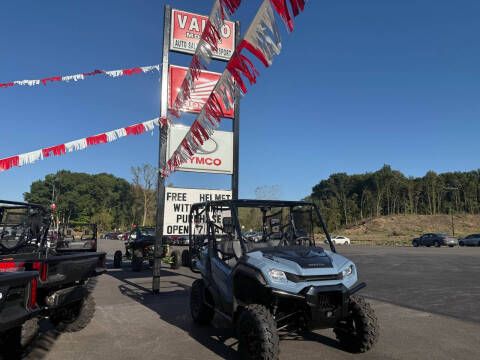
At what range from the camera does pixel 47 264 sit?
17.9 ft

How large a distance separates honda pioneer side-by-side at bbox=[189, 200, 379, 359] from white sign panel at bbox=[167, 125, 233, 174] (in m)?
4.70

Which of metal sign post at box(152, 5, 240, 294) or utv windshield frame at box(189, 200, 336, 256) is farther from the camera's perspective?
metal sign post at box(152, 5, 240, 294)

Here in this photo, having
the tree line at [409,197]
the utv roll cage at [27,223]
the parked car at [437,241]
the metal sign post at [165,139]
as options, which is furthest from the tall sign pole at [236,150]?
the tree line at [409,197]

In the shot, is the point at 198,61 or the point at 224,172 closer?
the point at 198,61

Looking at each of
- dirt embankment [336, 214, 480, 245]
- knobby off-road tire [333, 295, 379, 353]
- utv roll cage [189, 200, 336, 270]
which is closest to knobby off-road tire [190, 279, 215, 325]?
utv roll cage [189, 200, 336, 270]

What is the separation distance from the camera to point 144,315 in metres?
7.81

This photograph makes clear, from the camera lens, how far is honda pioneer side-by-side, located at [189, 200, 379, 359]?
15.2 feet

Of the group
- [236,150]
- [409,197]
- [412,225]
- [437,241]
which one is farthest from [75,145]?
[409,197]

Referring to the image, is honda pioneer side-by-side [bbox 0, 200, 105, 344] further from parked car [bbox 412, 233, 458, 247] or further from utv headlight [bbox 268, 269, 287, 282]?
parked car [bbox 412, 233, 458, 247]

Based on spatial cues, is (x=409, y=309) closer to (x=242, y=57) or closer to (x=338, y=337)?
(x=338, y=337)

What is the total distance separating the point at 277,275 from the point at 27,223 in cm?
483

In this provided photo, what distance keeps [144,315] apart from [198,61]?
503 centimetres

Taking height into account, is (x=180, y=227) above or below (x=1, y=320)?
above

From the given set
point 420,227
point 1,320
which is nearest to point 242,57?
point 1,320
